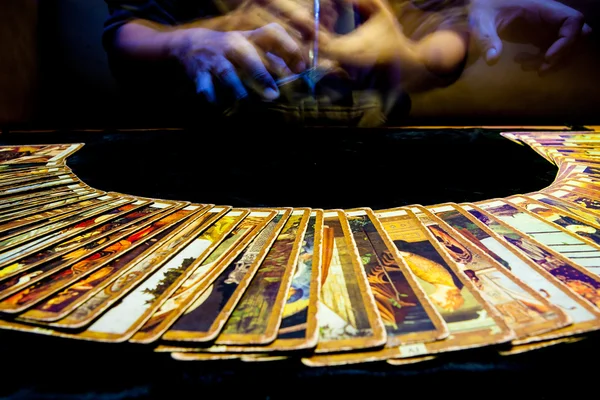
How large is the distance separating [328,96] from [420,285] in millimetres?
3364

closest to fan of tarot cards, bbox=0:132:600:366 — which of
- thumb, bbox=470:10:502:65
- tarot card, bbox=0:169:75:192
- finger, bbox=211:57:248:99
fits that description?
tarot card, bbox=0:169:75:192

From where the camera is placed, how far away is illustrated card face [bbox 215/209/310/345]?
0.70 metres

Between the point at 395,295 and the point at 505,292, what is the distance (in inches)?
11.2

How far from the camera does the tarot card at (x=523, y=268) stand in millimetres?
728

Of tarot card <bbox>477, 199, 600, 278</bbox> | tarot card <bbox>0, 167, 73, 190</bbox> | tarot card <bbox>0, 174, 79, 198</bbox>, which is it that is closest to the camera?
tarot card <bbox>477, 199, 600, 278</bbox>

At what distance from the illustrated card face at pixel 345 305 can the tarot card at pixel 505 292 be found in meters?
0.29

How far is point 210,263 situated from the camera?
1003 mm

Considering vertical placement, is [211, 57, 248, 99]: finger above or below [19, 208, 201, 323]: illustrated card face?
above

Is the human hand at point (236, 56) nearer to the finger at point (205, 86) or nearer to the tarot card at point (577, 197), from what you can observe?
the finger at point (205, 86)

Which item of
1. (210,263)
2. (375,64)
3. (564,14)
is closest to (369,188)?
(210,263)

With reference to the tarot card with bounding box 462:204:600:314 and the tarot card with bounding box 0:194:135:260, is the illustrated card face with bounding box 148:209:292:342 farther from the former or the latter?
the tarot card with bounding box 462:204:600:314

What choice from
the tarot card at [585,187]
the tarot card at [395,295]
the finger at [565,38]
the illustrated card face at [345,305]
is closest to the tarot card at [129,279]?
the illustrated card face at [345,305]

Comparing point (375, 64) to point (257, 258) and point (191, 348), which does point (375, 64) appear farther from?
point (191, 348)

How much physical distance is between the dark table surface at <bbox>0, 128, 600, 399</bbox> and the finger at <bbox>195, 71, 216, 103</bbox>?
0.42 meters
